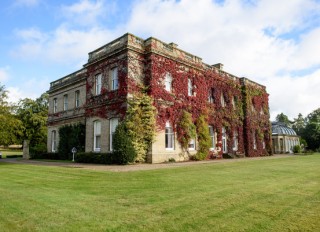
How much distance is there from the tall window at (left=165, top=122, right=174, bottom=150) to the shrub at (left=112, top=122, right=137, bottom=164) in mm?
3585

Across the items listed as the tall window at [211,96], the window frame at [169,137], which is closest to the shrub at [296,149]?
the tall window at [211,96]

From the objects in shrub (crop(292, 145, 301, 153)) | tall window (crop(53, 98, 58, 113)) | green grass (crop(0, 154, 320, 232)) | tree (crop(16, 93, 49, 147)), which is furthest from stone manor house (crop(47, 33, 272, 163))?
tree (crop(16, 93, 49, 147))

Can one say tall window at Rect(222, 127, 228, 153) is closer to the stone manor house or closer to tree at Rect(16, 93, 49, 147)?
the stone manor house

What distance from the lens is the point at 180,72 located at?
21969 millimetres

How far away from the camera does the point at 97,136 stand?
21500 millimetres

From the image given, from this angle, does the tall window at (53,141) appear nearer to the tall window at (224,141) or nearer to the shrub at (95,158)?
the shrub at (95,158)

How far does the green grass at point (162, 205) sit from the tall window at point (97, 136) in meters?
11.6

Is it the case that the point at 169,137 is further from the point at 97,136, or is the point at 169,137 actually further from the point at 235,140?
the point at 235,140

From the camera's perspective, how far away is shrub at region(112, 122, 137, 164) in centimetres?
1684

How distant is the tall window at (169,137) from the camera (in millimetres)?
20172

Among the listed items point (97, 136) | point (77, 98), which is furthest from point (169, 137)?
point (77, 98)

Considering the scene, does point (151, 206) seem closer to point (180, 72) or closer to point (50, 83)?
point (180, 72)

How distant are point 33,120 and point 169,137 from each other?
3627 cm

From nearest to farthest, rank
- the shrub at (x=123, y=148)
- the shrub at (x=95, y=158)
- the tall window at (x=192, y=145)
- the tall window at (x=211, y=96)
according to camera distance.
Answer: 1. the shrub at (x=123, y=148)
2. the shrub at (x=95, y=158)
3. the tall window at (x=192, y=145)
4. the tall window at (x=211, y=96)
